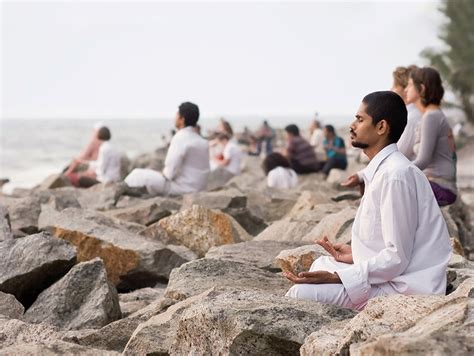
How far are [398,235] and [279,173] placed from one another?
869 centimetres

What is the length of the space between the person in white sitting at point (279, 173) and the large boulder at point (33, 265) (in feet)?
23.5

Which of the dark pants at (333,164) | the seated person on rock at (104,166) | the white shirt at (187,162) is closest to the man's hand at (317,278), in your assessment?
the white shirt at (187,162)

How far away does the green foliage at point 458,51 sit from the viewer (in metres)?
37.7

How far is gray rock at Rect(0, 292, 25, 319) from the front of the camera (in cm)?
447

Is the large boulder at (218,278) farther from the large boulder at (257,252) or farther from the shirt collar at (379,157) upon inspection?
the shirt collar at (379,157)

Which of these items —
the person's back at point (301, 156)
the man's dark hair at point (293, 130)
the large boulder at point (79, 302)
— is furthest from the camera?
the person's back at point (301, 156)

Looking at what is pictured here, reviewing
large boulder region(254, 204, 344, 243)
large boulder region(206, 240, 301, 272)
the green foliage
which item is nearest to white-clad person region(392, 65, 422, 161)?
large boulder region(254, 204, 344, 243)

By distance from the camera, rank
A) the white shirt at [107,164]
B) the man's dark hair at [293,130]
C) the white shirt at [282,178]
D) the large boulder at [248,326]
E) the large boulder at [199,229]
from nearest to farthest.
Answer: the large boulder at [248,326] < the large boulder at [199,229] < the white shirt at [282,178] < the white shirt at [107,164] < the man's dark hair at [293,130]

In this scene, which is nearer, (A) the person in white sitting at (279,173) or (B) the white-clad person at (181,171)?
(B) the white-clad person at (181,171)

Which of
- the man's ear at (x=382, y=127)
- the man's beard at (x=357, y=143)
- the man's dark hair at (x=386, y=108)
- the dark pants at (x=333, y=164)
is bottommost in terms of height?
the dark pants at (x=333, y=164)

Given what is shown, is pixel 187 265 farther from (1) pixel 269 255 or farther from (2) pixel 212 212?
(2) pixel 212 212

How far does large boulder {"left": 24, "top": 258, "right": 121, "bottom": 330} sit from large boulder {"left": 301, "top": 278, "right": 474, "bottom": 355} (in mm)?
1763

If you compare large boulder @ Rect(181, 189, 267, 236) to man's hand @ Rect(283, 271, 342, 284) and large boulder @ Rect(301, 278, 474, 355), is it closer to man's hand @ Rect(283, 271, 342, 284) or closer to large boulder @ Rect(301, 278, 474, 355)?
man's hand @ Rect(283, 271, 342, 284)

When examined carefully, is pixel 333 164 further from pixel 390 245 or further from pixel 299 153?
pixel 390 245
